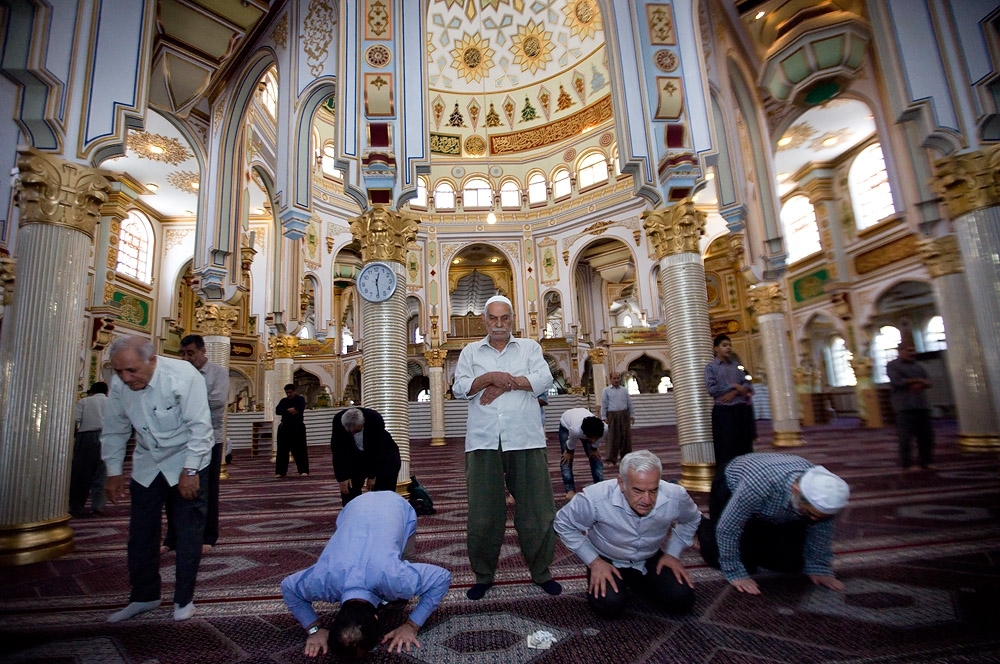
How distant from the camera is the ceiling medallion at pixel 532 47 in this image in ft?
59.3

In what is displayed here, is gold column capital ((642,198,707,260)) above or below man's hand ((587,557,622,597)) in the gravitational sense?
above

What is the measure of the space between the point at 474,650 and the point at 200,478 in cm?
150

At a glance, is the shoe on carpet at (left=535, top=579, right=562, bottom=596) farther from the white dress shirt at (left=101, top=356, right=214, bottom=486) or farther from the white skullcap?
the white dress shirt at (left=101, top=356, right=214, bottom=486)

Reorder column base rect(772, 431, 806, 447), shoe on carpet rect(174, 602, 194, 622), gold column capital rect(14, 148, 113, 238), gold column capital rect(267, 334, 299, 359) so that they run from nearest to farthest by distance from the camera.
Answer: shoe on carpet rect(174, 602, 194, 622) → gold column capital rect(14, 148, 113, 238) → column base rect(772, 431, 806, 447) → gold column capital rect(267, 334, 299, 359)

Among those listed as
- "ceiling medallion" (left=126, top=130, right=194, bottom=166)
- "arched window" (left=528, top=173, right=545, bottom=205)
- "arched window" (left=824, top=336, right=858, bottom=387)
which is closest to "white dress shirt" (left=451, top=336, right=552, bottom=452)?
"ceiling medallion" (left=126, top=130, right=194, bottom=166)

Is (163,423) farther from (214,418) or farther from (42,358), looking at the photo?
(42,358)

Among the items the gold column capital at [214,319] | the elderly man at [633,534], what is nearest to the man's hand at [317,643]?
the elderly man at [633,534]

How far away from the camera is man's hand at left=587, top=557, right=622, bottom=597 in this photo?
1959mm

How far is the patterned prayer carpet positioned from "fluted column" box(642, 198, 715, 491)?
1.63 meters

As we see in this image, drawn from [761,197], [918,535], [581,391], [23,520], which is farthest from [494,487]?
[581,391]

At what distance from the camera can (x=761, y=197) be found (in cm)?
837

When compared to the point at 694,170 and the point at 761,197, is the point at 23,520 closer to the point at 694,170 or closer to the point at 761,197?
the point at 694,170

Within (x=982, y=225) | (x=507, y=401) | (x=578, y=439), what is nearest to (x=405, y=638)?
(x=507, y=401)

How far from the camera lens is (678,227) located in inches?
207
